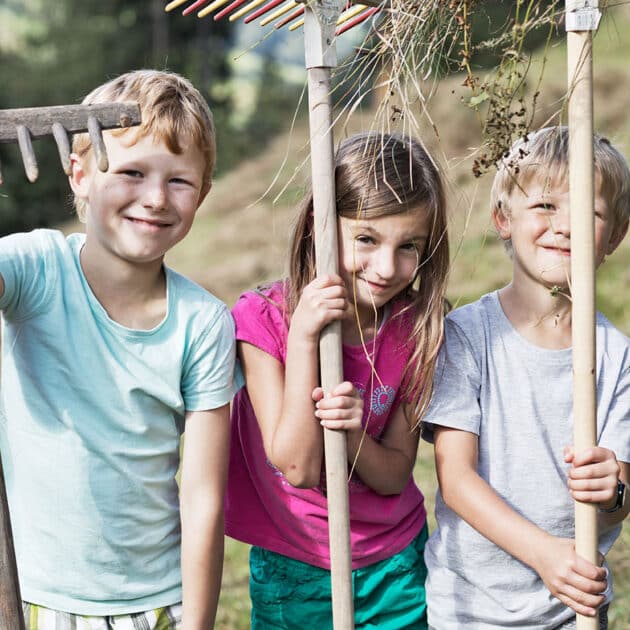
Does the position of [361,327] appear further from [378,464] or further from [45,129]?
[45,129]

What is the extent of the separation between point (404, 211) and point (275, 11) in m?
0.54

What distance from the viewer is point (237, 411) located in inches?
96.1

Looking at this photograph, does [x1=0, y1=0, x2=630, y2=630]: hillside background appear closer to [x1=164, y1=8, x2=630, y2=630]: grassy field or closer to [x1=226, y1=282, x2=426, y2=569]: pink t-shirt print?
[x1=164, y1=8, x2=630, y2=630]: grassy field

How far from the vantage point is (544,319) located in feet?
7.43

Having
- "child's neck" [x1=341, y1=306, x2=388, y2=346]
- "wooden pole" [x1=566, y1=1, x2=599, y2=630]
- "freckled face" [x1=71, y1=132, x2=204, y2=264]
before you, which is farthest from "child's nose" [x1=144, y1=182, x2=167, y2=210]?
"wooden pole" [x1=566, y1=1, x2=599, y2=630]

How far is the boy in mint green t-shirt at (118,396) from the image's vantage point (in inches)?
82.3

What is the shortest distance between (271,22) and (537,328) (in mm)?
945

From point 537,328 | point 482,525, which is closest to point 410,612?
point 482,525

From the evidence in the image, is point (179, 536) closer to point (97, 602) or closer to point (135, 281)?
point (97, 602)

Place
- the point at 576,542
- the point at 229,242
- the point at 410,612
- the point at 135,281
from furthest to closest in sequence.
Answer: the point at 229,242 < the point at 410,612 < the point at 135,281 < the point at 576,542

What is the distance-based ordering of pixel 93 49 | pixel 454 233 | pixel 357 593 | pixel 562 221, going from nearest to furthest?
pixel 562 221 < pixel 357 593 < pixel 454 233 < pixel 93 49

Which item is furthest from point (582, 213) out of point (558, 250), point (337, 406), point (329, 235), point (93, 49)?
point (93, 49)

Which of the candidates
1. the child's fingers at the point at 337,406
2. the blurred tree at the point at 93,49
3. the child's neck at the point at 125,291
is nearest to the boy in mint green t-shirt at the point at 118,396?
the child's neck at the point at 125,291

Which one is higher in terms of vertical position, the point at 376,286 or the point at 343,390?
the point at 376,286
